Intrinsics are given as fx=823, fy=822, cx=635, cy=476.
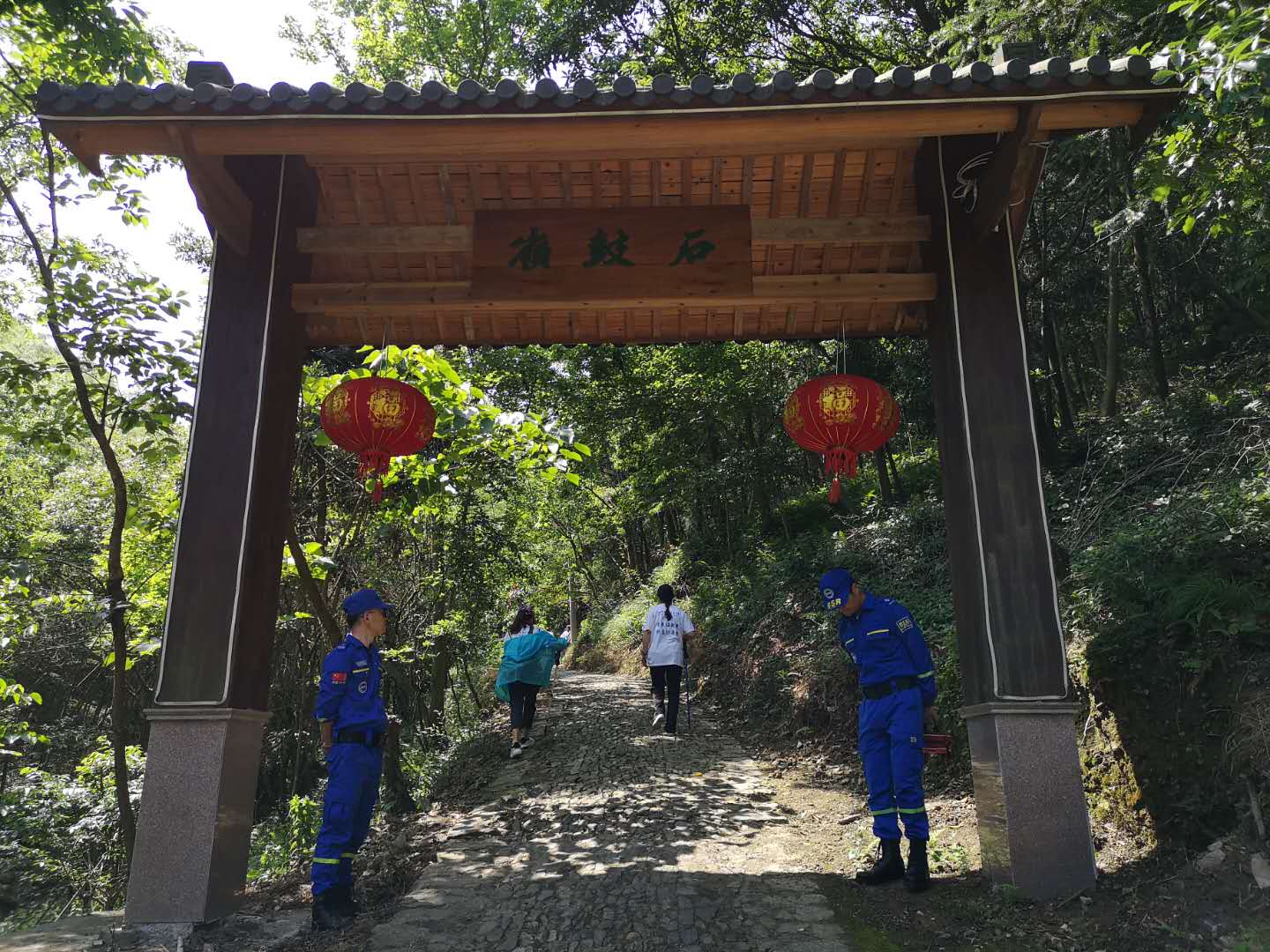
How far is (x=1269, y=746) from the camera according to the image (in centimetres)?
357

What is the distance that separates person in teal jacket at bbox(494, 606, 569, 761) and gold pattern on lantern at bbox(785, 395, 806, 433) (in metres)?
4.74

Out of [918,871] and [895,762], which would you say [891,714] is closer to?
[895,762]

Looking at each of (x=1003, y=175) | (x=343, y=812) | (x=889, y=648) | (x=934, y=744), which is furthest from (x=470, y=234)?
(x=934, y=744)

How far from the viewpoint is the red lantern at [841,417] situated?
4.98m

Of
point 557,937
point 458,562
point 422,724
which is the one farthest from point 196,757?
point 422,724

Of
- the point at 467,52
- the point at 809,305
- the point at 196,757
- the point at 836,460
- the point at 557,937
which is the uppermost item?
the point at 467,52

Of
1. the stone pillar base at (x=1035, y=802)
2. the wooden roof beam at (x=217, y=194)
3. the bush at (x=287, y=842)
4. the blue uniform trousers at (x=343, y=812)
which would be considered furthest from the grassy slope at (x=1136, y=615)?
the wooden roof beam at (x=217, y=194)

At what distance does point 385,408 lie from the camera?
496cm

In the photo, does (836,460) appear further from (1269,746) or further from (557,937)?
(557,937)

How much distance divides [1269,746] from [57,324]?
26.0ft

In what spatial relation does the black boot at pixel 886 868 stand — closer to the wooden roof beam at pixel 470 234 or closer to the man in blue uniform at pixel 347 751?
the man in blue uniform at pixel 347 751

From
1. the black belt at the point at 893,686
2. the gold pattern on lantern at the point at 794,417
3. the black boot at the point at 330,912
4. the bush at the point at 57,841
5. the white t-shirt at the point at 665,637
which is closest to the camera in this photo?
the black boot at the point at 330,912

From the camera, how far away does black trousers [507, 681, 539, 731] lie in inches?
354

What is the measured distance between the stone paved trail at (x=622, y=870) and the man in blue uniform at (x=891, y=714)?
520 mm
